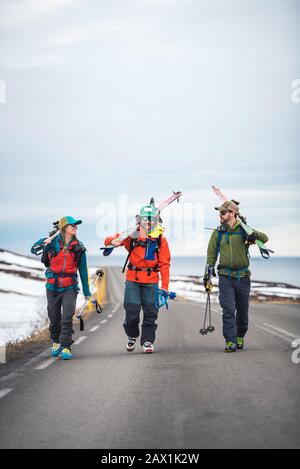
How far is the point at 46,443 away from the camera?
538 centimetres

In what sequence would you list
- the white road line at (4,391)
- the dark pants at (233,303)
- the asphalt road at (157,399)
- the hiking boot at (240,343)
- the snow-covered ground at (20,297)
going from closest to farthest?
1. the asphalt road at (157,399)
2. the white road line at (4,391)
3. the dark pants at (233,303)
4. the hiking boot at (240,343)
5. the snow-covered ground at (20,297)

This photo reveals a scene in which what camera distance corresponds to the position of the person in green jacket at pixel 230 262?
34.4ft

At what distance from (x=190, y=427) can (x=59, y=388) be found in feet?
7.71

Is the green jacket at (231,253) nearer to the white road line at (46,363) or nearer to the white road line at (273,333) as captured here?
the white road line at (273,333)

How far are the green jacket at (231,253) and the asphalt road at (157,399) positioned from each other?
4.03 ft

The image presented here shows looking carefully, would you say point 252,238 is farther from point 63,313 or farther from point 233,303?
point 63,313

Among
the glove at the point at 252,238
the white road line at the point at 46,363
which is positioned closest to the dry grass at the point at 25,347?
the white road line at the point at 46,363

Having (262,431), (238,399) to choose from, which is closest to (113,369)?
(238,399)

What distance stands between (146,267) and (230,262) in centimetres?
126

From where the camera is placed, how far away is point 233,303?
10578 millimetres

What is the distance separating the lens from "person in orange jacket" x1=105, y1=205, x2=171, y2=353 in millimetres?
10570

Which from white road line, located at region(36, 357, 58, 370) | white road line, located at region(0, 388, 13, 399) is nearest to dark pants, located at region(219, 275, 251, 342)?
white road line, located at region(36, 357, 58, 370)

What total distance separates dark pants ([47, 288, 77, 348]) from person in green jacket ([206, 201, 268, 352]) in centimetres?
212

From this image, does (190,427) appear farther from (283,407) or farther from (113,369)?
(113,369)
